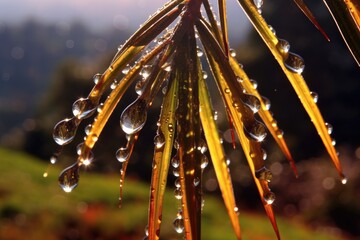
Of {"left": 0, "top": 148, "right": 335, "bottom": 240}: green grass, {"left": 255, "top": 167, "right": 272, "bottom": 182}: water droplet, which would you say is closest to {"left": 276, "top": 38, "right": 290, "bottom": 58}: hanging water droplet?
{"left": 255, "top": 167, "right": 272, "bottom": 182}: water droplet

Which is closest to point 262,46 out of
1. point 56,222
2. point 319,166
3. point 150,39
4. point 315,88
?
point 315,88

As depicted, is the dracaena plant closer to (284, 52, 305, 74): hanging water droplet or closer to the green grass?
(284, 52, 305, 74): hanging water droplet

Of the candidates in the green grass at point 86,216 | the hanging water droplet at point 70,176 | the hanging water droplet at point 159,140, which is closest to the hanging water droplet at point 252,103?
the hanging water droplet at point 159,140

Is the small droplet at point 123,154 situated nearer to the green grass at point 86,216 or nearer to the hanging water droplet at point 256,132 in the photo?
the hanging water droplet at point 256,132

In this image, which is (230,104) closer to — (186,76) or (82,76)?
(186,76)

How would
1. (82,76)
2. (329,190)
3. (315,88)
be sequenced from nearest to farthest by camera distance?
(329,190), (315,88), (82,76)

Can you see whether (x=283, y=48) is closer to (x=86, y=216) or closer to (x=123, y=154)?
(x=123, y=154)
